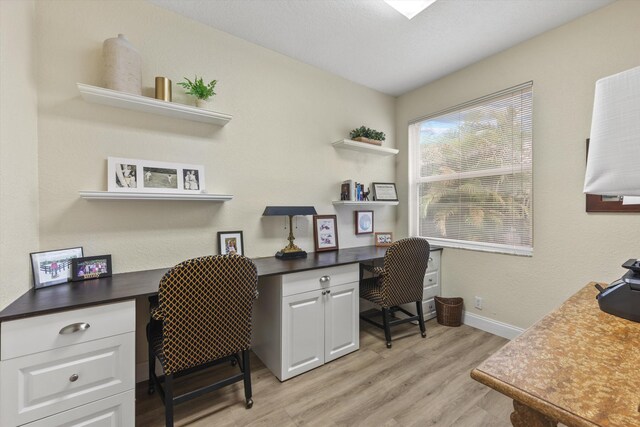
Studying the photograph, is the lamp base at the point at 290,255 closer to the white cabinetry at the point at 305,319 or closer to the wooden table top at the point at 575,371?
the white cabinetry at the point at 305,319

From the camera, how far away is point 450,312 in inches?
109

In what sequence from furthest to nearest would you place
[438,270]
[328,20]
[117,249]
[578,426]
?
[438,270], [328,20], [117,249], [578,426]

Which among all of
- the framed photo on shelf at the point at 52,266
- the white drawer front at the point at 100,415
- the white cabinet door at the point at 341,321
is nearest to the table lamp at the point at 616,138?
the white cabinet door at the point at 341,321

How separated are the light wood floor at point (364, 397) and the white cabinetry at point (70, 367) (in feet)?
1.36

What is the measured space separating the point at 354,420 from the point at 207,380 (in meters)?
1.08

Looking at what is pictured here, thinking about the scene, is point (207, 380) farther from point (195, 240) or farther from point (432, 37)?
point (432, 37)

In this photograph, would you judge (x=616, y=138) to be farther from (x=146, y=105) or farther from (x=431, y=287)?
(x=431, y=287)

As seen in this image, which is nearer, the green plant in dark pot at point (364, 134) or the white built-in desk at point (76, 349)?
the white built-in desk at point (76, 349)

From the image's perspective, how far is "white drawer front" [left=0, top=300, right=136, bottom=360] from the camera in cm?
112

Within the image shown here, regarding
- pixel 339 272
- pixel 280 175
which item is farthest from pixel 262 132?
pixel 339 272

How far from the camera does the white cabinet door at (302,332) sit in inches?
75.3

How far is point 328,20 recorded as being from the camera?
2125 mm

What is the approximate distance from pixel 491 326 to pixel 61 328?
10.4 feet

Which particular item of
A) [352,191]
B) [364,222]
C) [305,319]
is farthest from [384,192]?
[305,319]
